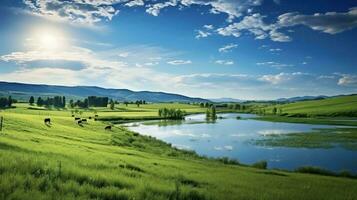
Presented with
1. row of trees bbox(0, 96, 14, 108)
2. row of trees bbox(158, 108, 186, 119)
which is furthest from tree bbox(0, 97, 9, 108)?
row of trees bbox(158, 108, 186, 119)

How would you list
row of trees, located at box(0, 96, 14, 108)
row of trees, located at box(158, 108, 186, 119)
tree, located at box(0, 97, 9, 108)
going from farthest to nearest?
row of trees, located at box(158, 108, 186, 119), row of trees, located at box(0, 96, 14, 108), tree, located at box(0, 97, 9, 108)

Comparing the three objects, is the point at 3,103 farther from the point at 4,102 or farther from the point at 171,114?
the point at 171,114

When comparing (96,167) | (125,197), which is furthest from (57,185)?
(96,167)

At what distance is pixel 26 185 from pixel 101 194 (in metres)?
2.37

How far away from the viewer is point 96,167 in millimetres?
17859

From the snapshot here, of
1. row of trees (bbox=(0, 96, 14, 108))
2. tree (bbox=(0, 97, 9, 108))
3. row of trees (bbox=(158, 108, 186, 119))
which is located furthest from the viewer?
row of trees (bbox=(158, 108, 186, 119))

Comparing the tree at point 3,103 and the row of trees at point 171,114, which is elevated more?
the tree at point 3,103

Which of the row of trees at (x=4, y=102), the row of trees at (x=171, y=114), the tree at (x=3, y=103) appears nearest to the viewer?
the tree at (x=3, y=103)

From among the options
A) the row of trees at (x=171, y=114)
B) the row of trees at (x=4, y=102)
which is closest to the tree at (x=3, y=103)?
the row of trees at (x=4, y=102)

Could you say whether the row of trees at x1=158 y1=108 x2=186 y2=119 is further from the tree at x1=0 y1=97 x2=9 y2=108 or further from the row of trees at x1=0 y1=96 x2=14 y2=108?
the tree at x1=0 y1=97 x2=9 y2=108

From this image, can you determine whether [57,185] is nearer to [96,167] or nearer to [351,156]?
[96,167]

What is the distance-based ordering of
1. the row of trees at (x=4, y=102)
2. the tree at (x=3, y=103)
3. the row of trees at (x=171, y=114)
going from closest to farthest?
the tree at (x=3, y=103), the row of trees at (x=4, y=102), the row of trees at (x=171, y=114)

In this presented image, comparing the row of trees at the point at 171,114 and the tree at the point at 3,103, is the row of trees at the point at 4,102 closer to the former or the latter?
the tree at the point at 3,103

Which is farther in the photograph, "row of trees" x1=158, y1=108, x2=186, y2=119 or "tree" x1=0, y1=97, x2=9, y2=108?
"row of trees" x1=158, y1=108, x2=186, y2=119
